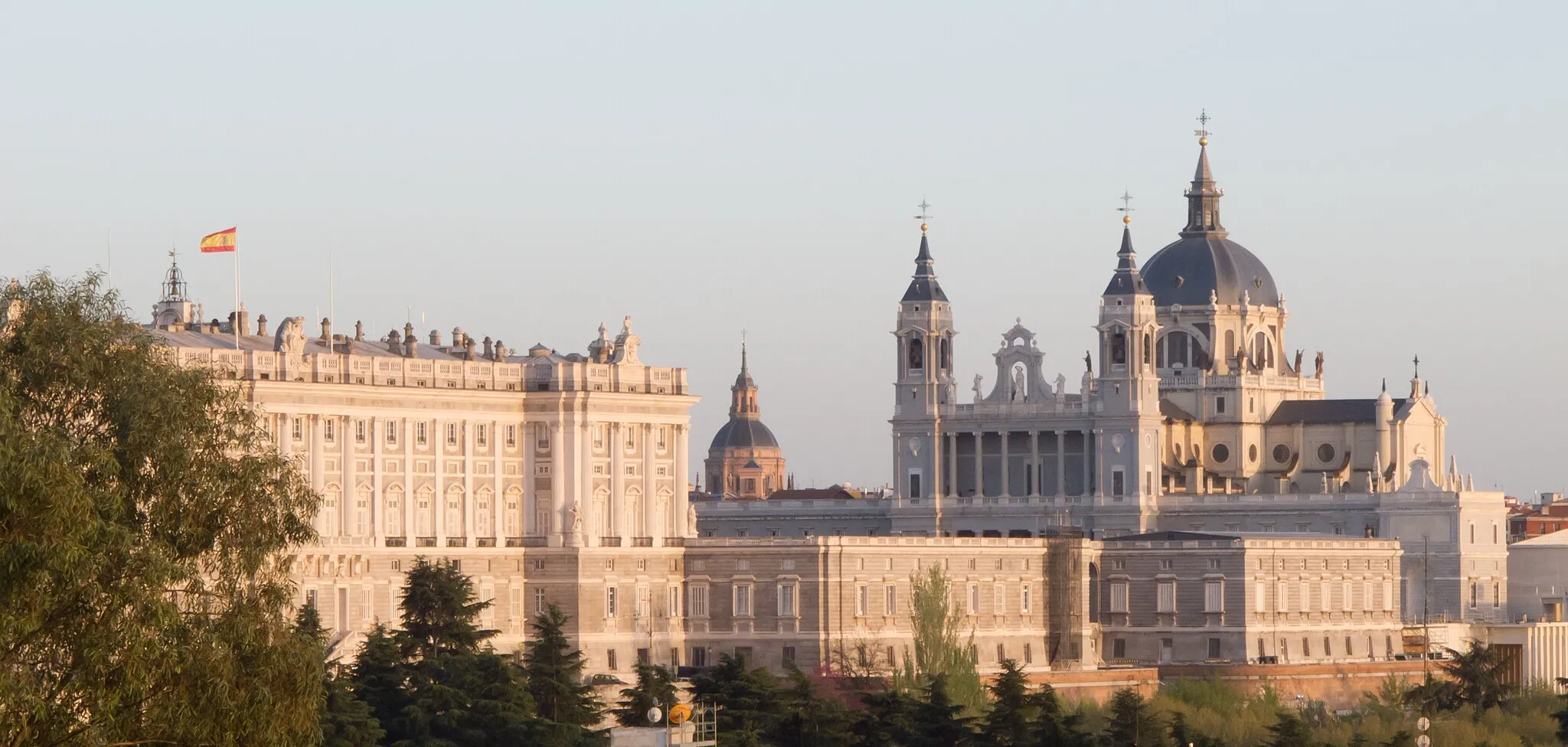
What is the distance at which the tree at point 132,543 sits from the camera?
185 ft

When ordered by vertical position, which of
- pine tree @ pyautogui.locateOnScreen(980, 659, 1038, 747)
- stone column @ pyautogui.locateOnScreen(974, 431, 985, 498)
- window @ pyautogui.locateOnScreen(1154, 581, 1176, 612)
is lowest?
pine tree @ pyautogui.locateOnScreen(980, 659, 1038, 747)

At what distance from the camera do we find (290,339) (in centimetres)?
12750

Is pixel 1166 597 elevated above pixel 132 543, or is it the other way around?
pixel 132 543

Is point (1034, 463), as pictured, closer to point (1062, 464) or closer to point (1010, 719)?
point (1062, 464)

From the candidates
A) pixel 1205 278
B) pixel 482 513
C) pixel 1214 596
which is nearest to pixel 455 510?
pixel 482 513

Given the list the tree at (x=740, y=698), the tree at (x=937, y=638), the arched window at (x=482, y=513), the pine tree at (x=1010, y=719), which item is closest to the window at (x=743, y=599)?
the tree at (x=937, y=638)

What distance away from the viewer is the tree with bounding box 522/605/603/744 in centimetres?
9369

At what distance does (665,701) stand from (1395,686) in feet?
180

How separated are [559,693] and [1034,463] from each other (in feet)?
299

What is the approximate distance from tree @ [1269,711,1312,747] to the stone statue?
35176 millimetres

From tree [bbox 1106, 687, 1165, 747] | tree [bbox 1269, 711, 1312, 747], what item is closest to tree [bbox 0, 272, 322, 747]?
tree [bbox 1106, 687, 1165, 747]

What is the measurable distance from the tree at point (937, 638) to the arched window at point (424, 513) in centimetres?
1633

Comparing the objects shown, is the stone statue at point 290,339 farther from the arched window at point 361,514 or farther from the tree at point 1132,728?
the tree at point 1132,728

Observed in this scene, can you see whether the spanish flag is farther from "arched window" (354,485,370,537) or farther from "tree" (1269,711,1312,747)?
"tree" (1269,711,1312,747)
